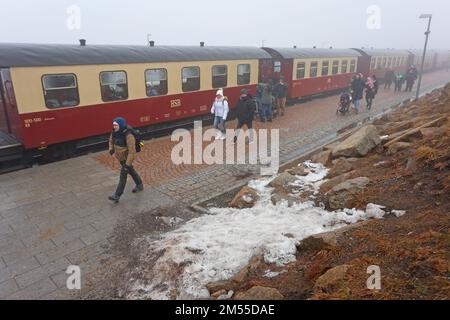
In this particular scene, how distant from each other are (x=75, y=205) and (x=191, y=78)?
8.29 m

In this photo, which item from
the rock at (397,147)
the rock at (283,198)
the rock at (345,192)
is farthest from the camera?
the rock at (397,147)

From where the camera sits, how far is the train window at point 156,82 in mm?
12625

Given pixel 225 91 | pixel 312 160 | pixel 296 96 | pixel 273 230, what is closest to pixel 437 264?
pixel 273 230

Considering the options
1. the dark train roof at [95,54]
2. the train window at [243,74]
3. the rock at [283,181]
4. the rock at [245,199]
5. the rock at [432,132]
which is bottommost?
the rock at [245,199]

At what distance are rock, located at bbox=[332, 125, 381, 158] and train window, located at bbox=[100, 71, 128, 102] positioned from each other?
25.2ft

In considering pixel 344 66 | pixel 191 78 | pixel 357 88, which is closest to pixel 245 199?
pixel 191 78

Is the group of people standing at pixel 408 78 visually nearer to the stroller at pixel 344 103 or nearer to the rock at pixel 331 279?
the stroller at pixel 344 103

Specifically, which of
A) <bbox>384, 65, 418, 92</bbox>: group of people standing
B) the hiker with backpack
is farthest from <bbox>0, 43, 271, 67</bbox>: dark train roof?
<bbox>384, 65, 418, 92</bbox>: group of people standing

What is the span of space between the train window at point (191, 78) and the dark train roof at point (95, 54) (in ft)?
1.50

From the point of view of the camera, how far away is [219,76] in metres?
15.7

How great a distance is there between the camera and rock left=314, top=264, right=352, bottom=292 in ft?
12.4

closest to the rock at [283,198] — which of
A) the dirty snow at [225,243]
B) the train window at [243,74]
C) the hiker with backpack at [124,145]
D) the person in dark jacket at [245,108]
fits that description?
the dirty snow at [225,243]

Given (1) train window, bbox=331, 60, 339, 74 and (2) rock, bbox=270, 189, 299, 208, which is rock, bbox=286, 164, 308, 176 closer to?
(2) rock, bbox=270, 189, 299, 208

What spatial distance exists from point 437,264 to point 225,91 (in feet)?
44.5
